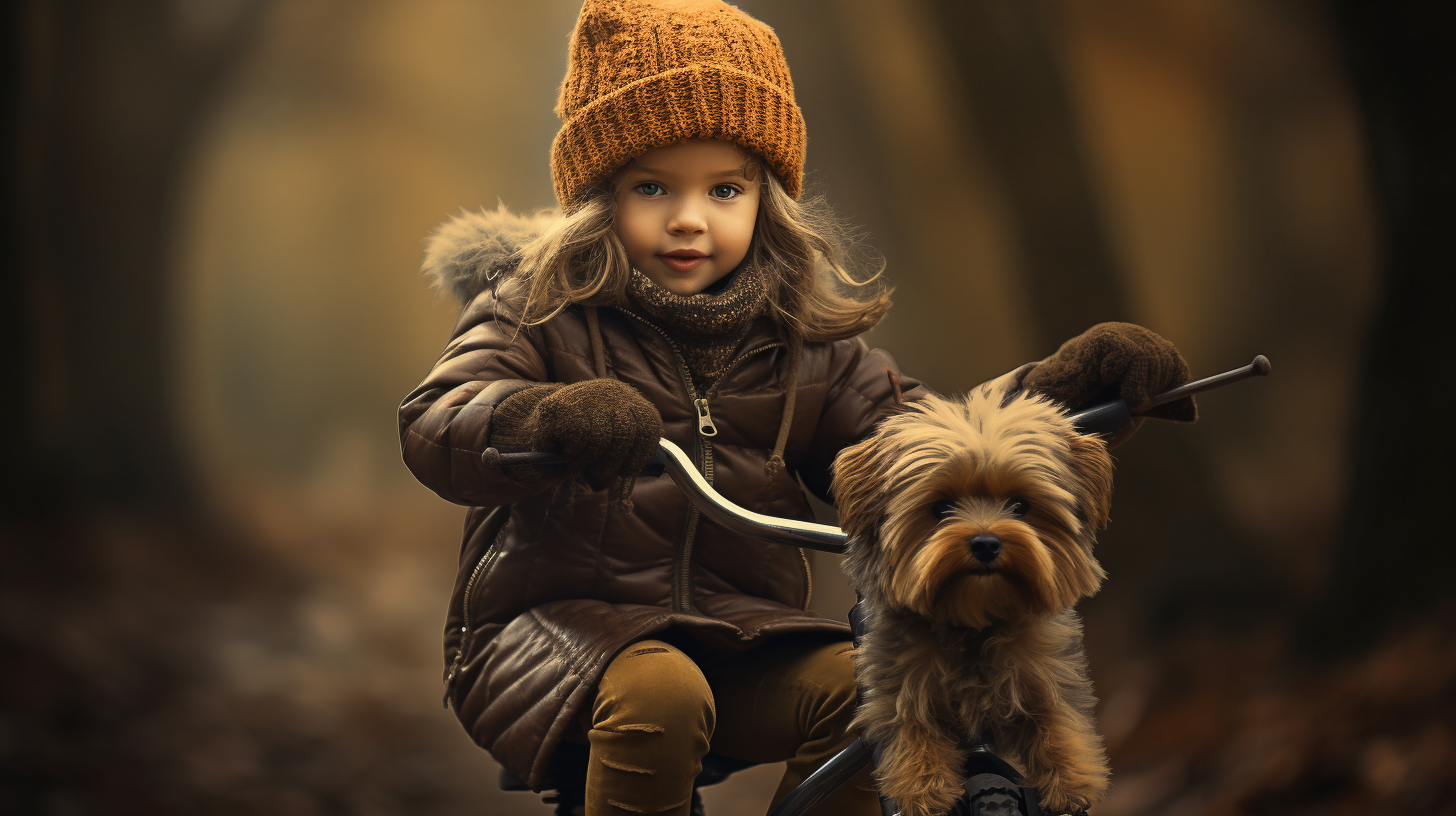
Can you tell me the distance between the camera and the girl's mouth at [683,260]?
121 cm

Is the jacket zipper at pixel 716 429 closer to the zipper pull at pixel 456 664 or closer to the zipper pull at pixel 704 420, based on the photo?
the zipper pull at pixel 704 420

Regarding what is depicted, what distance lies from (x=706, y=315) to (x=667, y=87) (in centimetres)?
22

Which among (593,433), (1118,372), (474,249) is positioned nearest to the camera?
(593,433)

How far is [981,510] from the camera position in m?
0.77

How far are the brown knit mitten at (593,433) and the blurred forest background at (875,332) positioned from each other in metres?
1.42

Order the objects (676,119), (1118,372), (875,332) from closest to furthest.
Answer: (1118,372) < (676,119) < (875,332)

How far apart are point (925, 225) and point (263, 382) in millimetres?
1624

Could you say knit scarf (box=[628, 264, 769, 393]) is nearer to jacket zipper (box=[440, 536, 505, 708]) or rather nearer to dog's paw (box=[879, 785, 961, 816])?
jacket zipper (box=[440, 536, 505, 708])

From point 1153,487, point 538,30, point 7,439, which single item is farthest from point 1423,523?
point 7,439

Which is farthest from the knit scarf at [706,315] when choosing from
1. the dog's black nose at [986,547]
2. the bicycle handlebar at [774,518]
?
the dog's black nose at [986,547]

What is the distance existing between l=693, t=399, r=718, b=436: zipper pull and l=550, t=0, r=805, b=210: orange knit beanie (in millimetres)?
248

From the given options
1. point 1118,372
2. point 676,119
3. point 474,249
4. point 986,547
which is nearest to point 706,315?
point 676,119

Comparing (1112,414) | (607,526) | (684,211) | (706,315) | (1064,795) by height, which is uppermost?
(684,211)

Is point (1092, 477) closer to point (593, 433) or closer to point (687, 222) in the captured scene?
point (593, 433)
